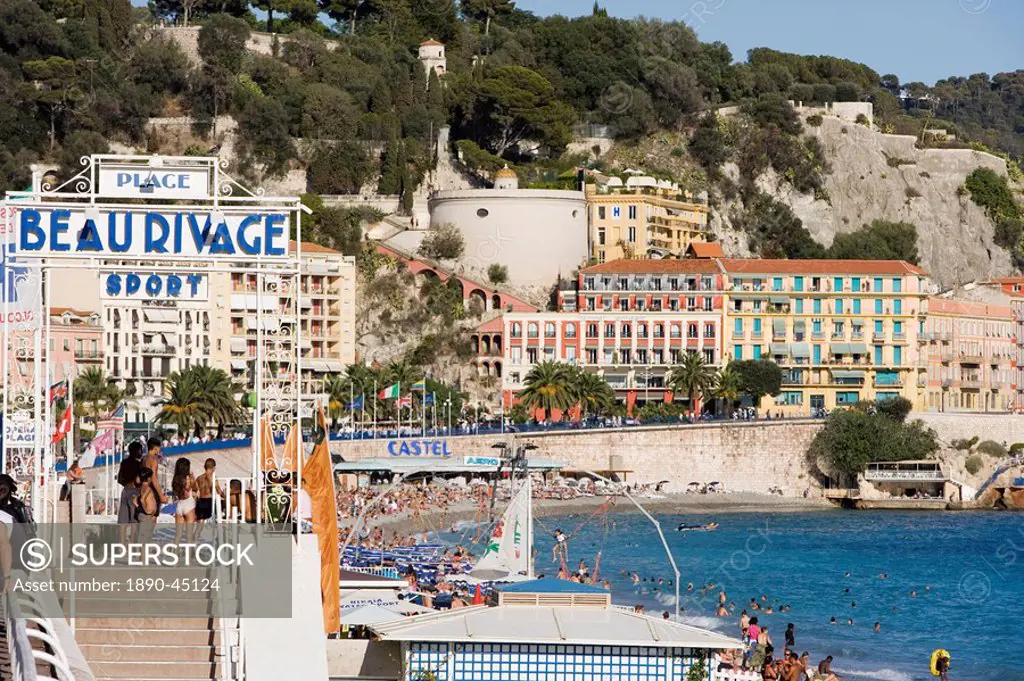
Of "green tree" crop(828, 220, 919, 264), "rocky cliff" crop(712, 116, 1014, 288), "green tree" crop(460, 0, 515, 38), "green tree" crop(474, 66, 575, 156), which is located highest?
"green tree" crop(460, 0, 515, 38)

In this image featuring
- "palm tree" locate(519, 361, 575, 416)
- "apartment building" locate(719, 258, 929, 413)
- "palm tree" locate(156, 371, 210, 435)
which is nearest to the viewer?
"palm tree" locate(156, 371, 210, 435)

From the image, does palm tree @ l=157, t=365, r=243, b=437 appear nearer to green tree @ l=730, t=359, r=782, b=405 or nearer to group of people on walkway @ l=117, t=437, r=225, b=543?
green tree @ l=730, t=359, r=782, b=405

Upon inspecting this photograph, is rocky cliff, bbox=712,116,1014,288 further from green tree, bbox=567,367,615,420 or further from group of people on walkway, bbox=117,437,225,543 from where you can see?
group of people on walkway, bbox=117,437,225,543

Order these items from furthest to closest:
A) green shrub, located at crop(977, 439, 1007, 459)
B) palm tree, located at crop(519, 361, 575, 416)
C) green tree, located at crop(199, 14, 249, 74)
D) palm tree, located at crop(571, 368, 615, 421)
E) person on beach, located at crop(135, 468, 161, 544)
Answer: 1. green tree, located at crop(199, 14, 249, 74)
2. palm tree, located at crop(571, 368, 615, 421)
3. green shrub, located at crop(977, 439, 1007, 459)
4. palm tree, located at crop(519, 361, 575, 416)
5. person on beach, located at crop(135, 468, 161, 544)

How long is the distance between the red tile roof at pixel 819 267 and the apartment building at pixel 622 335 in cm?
293

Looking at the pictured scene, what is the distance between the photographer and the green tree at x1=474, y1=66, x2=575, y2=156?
128 meters

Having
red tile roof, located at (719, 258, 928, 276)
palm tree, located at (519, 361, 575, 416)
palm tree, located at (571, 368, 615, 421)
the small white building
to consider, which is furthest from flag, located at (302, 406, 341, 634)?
the small white building

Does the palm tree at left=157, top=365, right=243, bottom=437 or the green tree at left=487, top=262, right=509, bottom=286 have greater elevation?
the green tree at left=487, top=262, right=509, bottom=286

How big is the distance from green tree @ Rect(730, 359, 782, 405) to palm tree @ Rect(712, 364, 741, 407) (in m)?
0.36

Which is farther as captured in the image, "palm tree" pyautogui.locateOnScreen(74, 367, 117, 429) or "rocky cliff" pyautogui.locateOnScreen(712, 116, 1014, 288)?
"rocky cliff" pyautogui.locateOnScreen(712, 116, 1014, 288)

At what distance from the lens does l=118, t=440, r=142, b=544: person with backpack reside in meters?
19.9

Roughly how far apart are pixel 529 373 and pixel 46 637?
3681 inches

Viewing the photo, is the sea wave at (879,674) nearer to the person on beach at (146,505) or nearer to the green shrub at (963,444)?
the person on beach at (146,505)

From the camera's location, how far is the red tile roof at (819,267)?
11188cm
